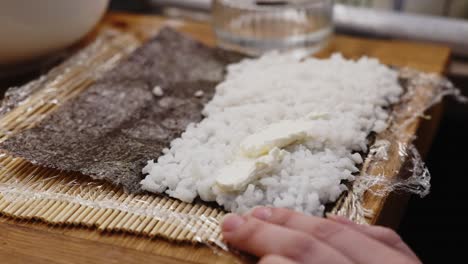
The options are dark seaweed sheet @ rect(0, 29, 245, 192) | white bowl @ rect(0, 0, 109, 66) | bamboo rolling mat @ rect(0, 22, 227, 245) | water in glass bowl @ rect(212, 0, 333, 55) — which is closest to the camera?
bamboo rolling mat @ rect(0, 22, 227, 245)

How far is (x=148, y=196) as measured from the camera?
0.86 metres

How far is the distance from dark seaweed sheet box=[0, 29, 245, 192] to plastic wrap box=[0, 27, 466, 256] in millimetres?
26

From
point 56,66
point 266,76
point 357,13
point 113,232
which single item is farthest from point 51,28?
point 357,13

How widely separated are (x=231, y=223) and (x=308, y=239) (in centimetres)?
11

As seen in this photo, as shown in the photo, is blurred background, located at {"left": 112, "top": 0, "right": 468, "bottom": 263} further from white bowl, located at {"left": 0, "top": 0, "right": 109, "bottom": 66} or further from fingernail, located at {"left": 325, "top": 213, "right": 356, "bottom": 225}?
white bowl, located at {"left": 0, "top": 0, "right": 109, "bottom": 66}

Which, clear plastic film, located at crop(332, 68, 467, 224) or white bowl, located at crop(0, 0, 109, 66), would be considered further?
white bowl, located at crop(0, 0, 109, 66)

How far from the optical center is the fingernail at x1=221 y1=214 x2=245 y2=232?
745mm

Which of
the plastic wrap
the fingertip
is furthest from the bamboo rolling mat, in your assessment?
the fingertip

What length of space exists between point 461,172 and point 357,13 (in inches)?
20.0

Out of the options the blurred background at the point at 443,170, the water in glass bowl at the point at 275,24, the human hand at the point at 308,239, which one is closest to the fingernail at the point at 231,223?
the human hand at the point at 308,239

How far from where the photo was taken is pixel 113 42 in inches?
56.4

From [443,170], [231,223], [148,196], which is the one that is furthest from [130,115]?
[443,170]

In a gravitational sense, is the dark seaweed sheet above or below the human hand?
below

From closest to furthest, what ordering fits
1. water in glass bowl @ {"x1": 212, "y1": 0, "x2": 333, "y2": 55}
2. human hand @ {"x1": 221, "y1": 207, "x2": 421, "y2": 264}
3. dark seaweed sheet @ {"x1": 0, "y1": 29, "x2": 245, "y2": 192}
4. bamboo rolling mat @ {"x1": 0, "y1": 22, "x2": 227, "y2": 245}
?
human hand @ {"x1": 221, "y1": 207, "x2": 421, "y2": 264}
bamboo rolling mat @ {"x1": 0, "y1": 22, "x2": 227, "y2": 245}
dark seaweed sheet @ {"x1": 0, "y1": 29, "x2": 245, "y2": 192}
water in glass bowl @ {"x1": 212, "y1": 0, "x2": 333, "y2": 55}
